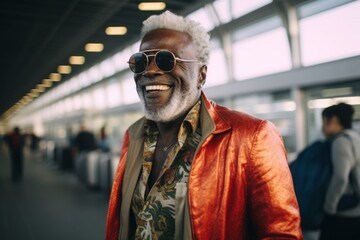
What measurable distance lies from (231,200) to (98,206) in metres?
5.43

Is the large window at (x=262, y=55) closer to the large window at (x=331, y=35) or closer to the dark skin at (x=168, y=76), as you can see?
the large window at (x=331, y=35)

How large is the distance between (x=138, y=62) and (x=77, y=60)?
13240mm

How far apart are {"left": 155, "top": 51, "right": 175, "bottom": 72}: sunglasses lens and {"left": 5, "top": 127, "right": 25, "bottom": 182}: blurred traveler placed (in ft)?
31.4

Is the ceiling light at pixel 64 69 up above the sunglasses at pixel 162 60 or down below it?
above

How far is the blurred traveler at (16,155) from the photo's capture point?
32.3ft

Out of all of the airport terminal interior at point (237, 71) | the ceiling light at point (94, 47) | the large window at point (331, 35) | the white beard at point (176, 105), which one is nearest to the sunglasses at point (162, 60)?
the white beard at point (176, 105)

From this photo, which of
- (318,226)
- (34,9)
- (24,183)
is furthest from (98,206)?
(34,9)

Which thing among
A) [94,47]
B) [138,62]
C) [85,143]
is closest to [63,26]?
[94,47]

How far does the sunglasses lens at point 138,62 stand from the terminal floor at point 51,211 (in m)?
3.48

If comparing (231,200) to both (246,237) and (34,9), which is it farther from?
(34,9)

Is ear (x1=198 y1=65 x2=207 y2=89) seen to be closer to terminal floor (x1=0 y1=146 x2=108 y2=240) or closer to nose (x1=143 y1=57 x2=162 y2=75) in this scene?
nose (x1=143 y1=57 x2=162 y2=75)

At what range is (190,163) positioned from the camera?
133 cm

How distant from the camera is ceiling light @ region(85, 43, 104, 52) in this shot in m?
10.9

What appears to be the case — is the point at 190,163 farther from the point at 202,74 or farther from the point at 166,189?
the point at 202,74
